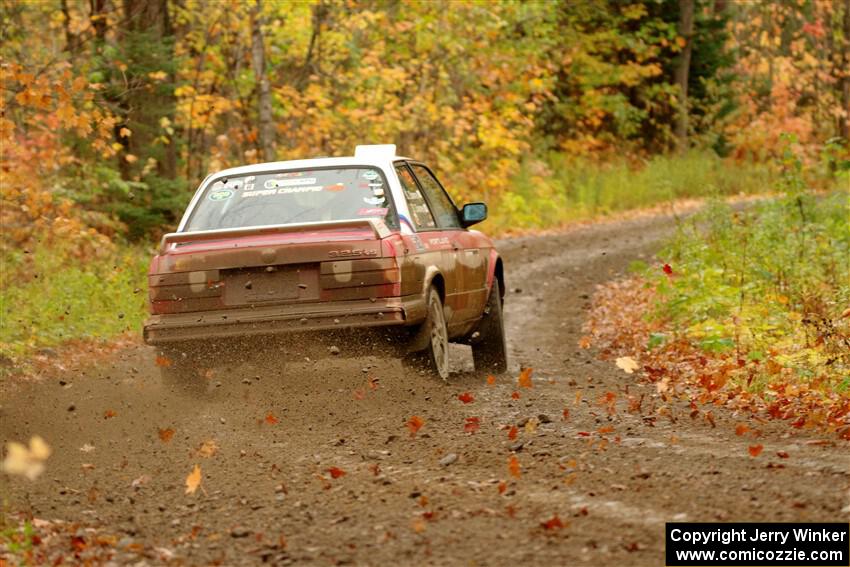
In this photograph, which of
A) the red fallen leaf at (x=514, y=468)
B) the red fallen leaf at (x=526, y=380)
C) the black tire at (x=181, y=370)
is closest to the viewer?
the red fallen leaf at (x=514, y=468)

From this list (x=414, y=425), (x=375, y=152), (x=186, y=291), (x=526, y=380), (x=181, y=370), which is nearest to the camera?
(x=414, y=425)

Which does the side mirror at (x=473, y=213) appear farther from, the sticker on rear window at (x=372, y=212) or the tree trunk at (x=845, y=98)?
the tree trunk at (x=845, y=98)

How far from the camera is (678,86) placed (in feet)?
113

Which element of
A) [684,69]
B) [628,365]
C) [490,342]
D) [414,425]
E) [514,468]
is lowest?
[684,69]

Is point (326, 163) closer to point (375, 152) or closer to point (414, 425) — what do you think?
point (375, 152)

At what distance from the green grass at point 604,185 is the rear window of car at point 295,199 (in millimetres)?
15480

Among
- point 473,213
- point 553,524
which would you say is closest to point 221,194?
point 473,213

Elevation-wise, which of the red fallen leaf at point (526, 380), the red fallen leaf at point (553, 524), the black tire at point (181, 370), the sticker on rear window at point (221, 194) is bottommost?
the red fallen leaf at point (526, 380)

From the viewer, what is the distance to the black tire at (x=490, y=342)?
10.5m

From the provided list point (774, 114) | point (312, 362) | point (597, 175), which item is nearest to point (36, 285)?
point (312, 362)

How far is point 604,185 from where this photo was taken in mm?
28891

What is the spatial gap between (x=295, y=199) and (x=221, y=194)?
0.60m

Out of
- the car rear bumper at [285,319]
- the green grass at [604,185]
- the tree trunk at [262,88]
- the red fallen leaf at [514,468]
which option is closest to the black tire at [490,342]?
the car rear bumper at [285,319]

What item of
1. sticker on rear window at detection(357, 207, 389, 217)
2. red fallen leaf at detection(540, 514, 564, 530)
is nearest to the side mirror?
sticker on rear window at detection(357, 207, 389, 217)
